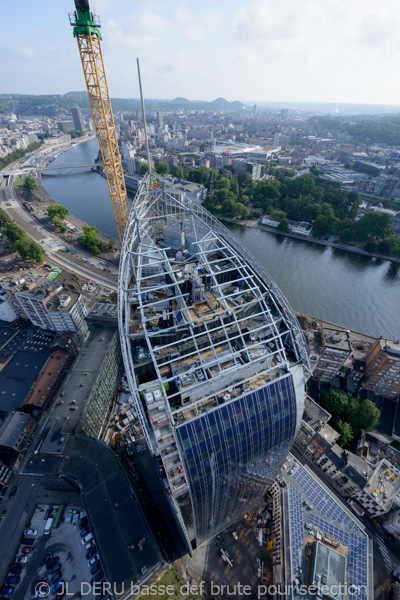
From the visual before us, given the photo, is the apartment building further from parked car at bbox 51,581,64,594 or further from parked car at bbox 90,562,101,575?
parked car at bbox 51,581,64,594

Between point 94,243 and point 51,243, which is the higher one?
point 94,243

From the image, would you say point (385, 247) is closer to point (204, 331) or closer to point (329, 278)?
point (329, 278)

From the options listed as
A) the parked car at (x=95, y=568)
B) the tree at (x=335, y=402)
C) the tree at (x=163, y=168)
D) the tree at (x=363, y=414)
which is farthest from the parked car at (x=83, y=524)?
the tree at (x=163, y=168)

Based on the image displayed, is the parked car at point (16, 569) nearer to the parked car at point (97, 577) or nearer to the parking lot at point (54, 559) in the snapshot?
the parking lot at point (54, 559)

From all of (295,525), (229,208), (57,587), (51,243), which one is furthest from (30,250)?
(295,525)

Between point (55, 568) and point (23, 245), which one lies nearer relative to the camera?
point (55, 568)

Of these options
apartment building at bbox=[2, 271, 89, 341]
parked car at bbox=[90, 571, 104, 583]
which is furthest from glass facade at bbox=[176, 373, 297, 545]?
apartment building at bbox=[2, 271, 89, 341]

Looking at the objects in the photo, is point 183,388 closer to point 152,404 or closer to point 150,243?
point 152,404
